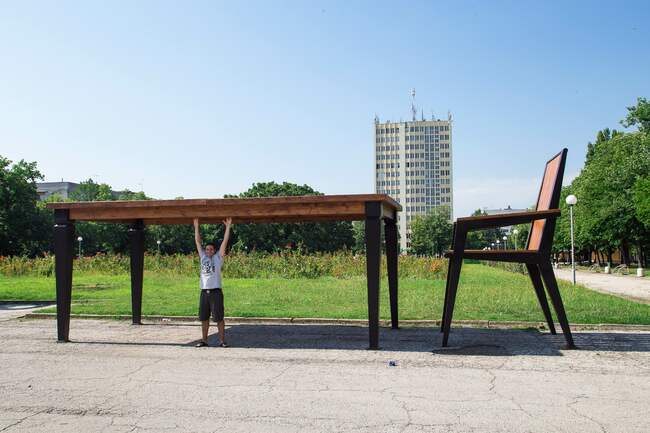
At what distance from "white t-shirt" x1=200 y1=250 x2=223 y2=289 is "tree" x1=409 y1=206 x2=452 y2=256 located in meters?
103

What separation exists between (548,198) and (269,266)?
62.5 feet

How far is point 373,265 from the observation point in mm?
8102

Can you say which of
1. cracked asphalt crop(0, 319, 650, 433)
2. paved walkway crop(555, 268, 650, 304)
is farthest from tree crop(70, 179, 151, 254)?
cracked asphalt crop(0, 319, 650, 433)

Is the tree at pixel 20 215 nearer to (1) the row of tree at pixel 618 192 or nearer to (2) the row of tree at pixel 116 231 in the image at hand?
(2) the row of tree at pixel 116 231

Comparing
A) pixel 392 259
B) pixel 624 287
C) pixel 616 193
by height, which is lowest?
pixel 624 287

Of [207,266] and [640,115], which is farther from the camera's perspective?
[640,115]

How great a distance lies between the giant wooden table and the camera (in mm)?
8070

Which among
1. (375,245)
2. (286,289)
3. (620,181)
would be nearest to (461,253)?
(375,245)

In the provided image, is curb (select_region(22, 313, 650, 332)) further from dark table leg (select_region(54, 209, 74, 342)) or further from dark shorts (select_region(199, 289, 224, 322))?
dark shorts (select_region(199, 289, 224, 322))

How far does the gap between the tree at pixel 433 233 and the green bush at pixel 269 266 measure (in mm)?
83680

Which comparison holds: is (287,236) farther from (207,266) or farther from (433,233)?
(207,266)

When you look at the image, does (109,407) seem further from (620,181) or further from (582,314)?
(620,181)

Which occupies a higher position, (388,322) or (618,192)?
(618,192)

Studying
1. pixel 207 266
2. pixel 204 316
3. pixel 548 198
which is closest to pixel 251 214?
pixel 207 266
